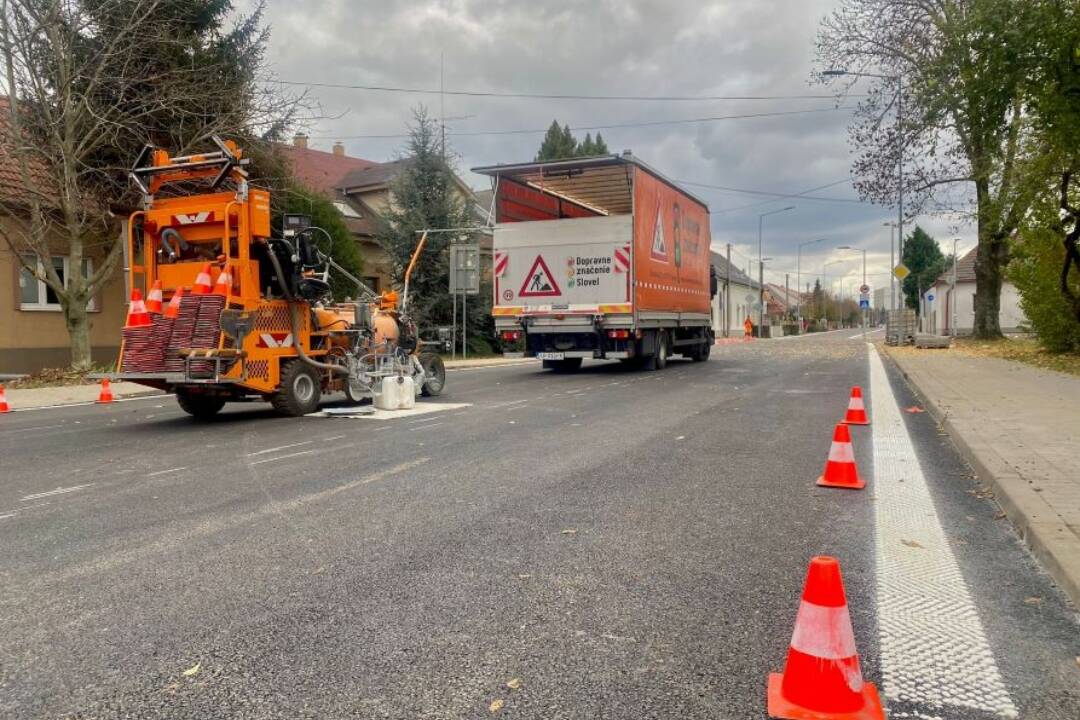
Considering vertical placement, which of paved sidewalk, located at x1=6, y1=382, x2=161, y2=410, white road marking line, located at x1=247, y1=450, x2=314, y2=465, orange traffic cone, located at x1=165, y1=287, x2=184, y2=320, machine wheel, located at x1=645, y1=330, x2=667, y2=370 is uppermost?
orange traffic cone, located at x1=165, y1=287, x2=184, y2=320

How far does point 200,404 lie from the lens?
10.7m

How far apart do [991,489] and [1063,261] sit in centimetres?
1809

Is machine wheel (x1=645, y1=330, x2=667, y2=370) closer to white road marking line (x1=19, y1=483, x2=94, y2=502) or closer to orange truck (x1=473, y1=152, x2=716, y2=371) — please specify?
orange truck (x1=473, y1=152, x2=716, y2=371)

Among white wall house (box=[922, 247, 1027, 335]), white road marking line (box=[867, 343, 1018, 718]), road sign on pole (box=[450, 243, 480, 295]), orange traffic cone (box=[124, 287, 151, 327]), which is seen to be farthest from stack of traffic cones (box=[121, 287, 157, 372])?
white wall house (box=[922, 247, 1027, 335])

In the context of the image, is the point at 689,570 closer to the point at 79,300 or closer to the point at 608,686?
the point at 608,686

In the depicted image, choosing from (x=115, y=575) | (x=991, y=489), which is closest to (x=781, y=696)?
(x=115, y=575)

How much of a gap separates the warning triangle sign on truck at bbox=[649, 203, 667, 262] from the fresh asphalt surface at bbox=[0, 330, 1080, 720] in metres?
10.2

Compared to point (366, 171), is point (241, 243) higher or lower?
lower

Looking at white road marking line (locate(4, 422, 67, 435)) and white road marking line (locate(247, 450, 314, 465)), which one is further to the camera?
white road marking line (locate(4, 422, 67, 435))

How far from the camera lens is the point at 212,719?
2.57 meters

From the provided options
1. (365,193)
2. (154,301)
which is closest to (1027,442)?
(154,301)

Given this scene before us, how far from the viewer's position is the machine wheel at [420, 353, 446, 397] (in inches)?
517

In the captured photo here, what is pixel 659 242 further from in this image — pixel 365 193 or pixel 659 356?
pixel 365 193

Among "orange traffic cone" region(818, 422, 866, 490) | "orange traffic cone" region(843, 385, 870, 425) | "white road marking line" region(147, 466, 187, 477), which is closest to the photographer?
"orange traffic cone" region(818, 422, 866, 490)
